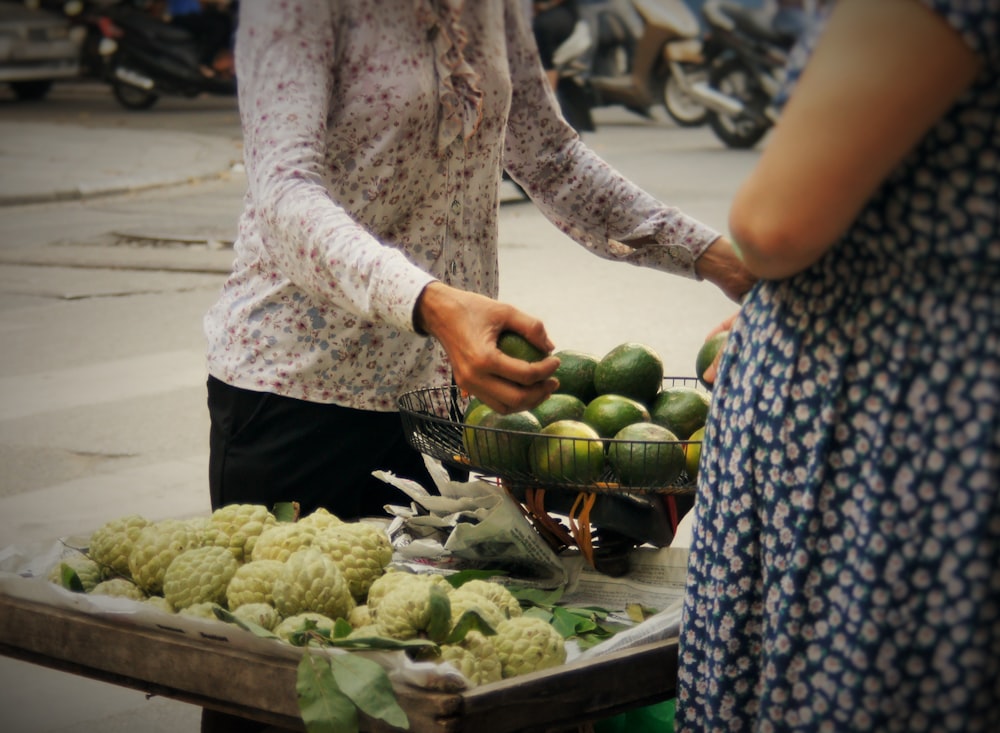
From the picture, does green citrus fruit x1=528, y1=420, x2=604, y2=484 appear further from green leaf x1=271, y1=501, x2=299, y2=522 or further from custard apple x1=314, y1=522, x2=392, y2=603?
green leaf x1=271, y1=501, x2=299, y2=522

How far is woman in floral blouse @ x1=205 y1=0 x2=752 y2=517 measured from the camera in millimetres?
1969

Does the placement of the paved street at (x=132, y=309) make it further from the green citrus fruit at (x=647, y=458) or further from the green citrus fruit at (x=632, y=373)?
the green citrus fruit at (x=647, y=458)

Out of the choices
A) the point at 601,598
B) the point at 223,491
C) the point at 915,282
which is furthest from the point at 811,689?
the point at 223,491

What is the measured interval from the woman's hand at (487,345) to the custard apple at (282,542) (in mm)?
396

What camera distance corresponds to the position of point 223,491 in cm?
237

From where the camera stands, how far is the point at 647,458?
6.19 ft

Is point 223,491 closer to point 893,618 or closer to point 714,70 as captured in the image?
point 893,618

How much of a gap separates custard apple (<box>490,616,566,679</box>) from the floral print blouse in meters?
0.48

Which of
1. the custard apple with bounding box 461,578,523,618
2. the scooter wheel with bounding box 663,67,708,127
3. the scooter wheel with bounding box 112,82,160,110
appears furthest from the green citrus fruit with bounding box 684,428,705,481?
the scooter wheel with bounding box 112,82,160,110

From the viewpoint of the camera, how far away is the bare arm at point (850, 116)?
117cm

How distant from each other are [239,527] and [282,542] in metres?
0.14

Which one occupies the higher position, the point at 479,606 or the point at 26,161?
the point at 479,606

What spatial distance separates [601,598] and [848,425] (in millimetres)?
788

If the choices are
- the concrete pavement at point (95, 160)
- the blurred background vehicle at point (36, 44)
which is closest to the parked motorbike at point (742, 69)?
the concrete pavement at point (95, 160)
